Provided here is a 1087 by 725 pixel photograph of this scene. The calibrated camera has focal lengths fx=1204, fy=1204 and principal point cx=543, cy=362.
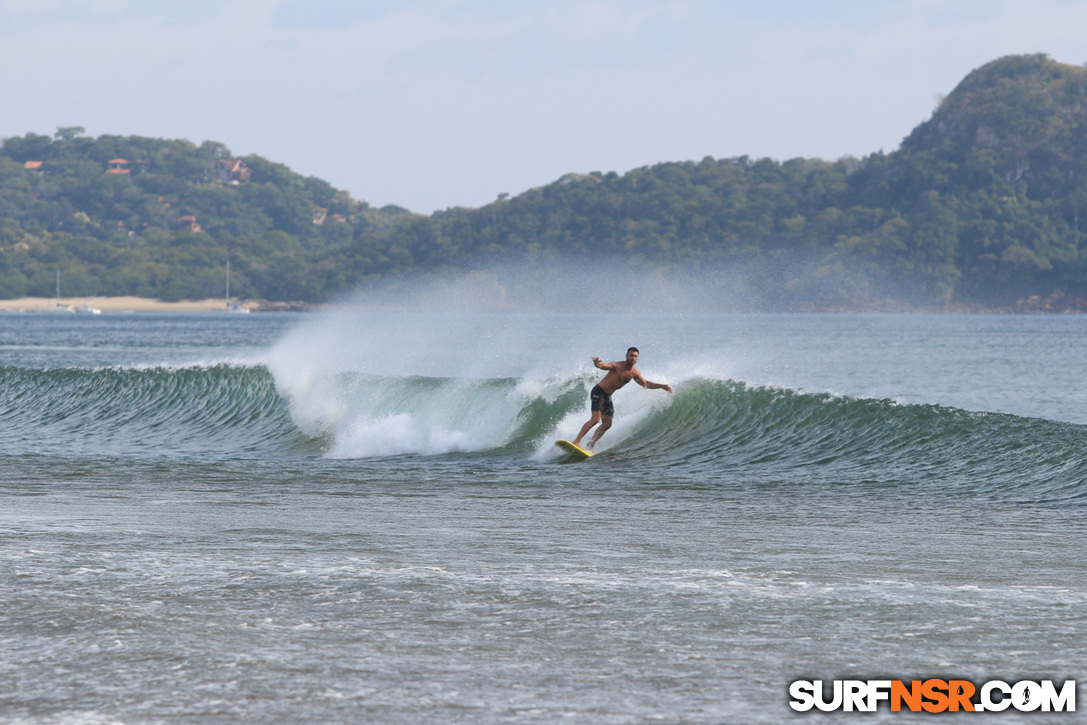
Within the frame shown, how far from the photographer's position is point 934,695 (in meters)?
5.81

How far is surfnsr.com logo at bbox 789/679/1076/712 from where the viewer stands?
5680 millimetres

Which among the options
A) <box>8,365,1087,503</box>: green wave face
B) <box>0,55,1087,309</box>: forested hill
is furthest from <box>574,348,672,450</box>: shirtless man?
<box>0,55,1087,309</box>: forested hill

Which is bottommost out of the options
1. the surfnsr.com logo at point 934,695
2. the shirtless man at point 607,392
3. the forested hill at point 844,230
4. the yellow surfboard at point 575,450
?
the yellow surfboard at point 575,450

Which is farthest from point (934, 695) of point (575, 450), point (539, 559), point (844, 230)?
point (844, 230)

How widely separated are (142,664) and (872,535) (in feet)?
22.0

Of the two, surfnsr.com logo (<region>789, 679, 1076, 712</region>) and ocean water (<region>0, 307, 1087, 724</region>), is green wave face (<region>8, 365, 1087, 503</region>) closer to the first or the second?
ocean water (<region>0, 307, 1087, 724</region>)

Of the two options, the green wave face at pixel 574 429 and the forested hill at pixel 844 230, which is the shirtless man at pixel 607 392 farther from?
the forested hill at pixel 844 230

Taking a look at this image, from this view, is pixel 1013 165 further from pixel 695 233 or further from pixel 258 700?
pixel 258 700

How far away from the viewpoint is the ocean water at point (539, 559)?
596 centimetres

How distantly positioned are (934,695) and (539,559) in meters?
3.88

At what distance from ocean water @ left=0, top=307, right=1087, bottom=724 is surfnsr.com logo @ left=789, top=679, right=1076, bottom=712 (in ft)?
0.34

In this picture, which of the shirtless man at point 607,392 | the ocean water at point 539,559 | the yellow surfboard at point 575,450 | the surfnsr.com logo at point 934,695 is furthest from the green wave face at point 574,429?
the surfnsr.com logo at point 934,695

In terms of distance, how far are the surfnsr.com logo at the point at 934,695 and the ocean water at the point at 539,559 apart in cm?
10

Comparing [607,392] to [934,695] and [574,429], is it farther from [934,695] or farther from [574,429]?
[934,695]
